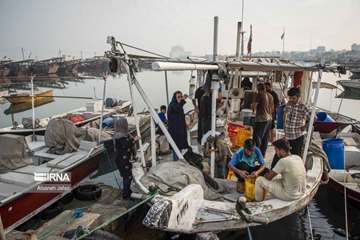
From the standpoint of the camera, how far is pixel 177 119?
733cm

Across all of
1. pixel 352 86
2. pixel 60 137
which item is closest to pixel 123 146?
pixel 60 137

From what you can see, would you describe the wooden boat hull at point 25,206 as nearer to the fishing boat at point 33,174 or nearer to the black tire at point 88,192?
the fishing boat at point 33,174

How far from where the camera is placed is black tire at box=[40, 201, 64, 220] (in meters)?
8.12

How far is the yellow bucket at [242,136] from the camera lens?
28.2 ft

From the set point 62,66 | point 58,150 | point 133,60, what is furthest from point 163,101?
point 62,66

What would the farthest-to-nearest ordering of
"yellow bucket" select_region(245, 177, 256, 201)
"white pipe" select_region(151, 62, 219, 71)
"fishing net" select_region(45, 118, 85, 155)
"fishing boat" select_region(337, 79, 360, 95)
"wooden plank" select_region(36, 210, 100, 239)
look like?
"fishing boat" select_region(337, 79, 360, 95) → "fishing net" select_region(45, 118, 85, 155) → "wooden plank" select_region(36, 210, 100, 239) → "yellow bucket" select_region(245, 177, 256, 201) → "white pipe" select_region(151, 62, 219, 71)

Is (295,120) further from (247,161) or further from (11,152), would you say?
(11,152)

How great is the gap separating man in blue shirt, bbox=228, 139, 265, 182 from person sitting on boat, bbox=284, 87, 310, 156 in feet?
4.67

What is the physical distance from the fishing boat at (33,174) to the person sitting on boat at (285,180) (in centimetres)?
543

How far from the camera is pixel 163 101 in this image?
31797 mm

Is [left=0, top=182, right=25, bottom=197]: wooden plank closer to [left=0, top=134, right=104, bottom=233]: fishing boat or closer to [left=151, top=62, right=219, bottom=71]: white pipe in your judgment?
[left=0, top=134, right=104, bottom=233]: fishing boat

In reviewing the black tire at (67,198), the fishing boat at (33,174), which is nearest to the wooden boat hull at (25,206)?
the fishing boat at (33,174)

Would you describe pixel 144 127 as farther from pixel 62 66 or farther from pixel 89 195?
pixel 62 66

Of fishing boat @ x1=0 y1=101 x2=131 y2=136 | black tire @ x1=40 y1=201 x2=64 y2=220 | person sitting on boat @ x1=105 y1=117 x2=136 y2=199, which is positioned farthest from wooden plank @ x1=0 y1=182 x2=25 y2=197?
fishing boat @ x1=0 y1=101 x2=131 y2=136
